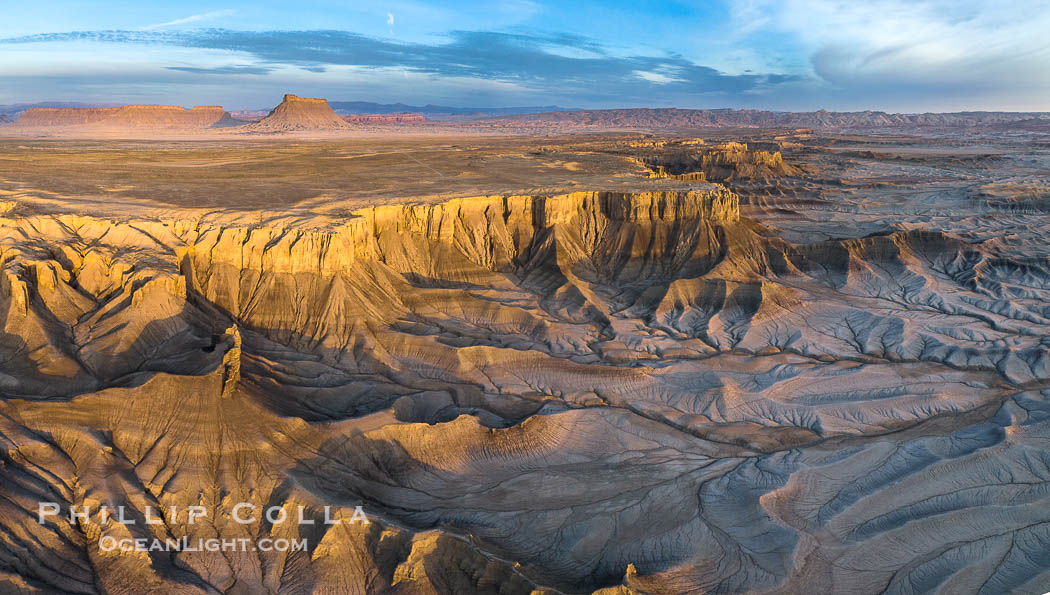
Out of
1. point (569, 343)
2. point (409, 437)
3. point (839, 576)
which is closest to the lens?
point (839, 576)

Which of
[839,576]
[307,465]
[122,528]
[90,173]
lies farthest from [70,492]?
[90,173]

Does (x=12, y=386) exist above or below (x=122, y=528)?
above

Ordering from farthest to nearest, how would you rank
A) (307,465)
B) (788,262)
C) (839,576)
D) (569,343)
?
(788,262) < (569,343) < (307,465) < (839,576)

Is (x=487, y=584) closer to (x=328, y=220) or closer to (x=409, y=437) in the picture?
(x=409, y=437)

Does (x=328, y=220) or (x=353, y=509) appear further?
(x=328, y=220)

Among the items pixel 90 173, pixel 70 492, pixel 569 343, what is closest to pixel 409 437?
pixel 70 492

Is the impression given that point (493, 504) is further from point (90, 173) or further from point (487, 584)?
point (90, 173)

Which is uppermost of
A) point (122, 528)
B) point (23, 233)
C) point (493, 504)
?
point (23, 233)
